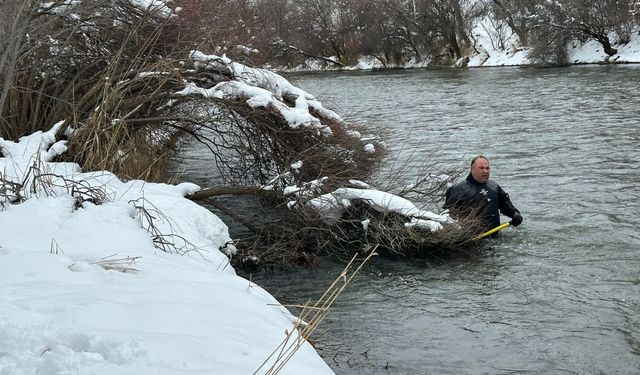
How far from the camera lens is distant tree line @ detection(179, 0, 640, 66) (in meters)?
38.0

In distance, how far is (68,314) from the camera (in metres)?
3.43

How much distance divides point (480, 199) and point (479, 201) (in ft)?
0.15

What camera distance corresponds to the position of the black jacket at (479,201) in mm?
9320

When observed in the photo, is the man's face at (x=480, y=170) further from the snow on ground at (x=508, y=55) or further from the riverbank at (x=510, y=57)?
the snow on ground at (x=508, y=55)

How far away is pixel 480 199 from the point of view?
9.39m

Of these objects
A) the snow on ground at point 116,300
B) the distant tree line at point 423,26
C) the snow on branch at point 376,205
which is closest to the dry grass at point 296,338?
the snow on ground at point 116,300

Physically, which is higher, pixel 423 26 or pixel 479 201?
pixel 423 26

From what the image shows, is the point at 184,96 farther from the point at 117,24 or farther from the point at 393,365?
the point at 393,365

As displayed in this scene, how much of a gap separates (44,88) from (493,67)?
36981mm

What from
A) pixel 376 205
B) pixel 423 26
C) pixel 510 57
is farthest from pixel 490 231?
pixel 423 26

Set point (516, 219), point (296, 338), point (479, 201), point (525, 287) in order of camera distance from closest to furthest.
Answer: point (296, 338), point (525, 287), point (516, 219), point (479, 201)

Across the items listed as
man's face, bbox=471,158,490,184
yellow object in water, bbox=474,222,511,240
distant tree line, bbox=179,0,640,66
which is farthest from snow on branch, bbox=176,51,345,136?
distant tree line, bbox=179,0,640,66

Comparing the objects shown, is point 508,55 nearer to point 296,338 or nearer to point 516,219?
point 516,219

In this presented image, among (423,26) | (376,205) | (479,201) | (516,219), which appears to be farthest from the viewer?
(423,26)
